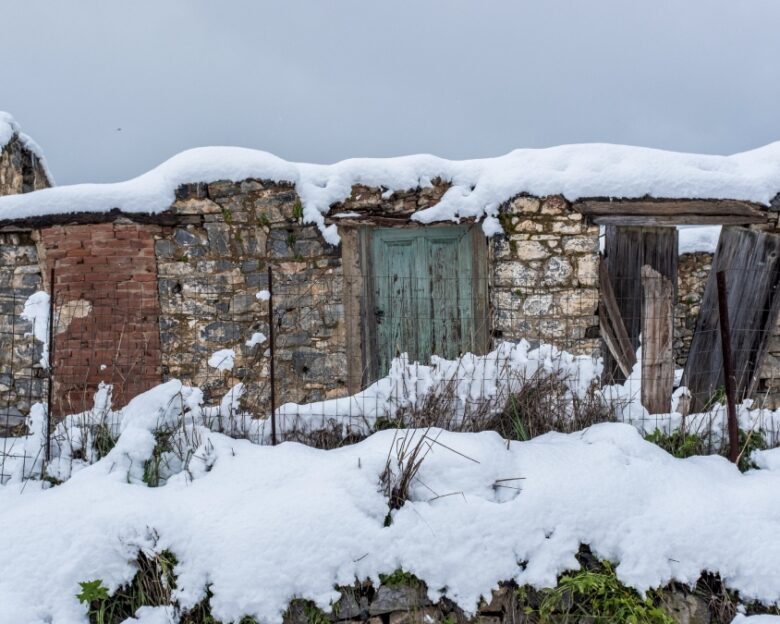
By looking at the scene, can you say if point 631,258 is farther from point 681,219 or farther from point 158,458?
point 158,458

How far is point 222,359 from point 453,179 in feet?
9.05

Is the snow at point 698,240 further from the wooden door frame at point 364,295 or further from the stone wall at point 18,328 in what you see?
the stone wall at point 18,328

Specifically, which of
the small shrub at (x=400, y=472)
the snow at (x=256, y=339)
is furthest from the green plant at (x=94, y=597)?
the snow at (x=256, y=339)

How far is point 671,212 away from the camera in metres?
5.67

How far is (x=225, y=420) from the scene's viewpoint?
147 inches

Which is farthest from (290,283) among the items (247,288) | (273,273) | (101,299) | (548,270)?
(548,270)

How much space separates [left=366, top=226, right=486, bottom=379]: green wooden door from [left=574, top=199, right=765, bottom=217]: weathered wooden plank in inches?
46.1

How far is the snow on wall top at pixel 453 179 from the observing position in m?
5.59

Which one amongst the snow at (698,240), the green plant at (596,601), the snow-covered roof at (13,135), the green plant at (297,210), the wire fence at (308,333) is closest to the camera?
the green plant at (596,601)

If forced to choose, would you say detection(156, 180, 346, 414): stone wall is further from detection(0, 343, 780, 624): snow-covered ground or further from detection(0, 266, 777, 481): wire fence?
detection(0, 343, 780, 624): snow-covered ground

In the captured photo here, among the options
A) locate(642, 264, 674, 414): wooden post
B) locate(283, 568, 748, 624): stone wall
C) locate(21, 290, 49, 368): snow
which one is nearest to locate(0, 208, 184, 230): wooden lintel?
locate(21, 290, 49, 368): snow

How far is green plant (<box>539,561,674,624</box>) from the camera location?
8.95 ft

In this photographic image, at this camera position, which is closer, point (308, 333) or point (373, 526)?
point (373, 526)

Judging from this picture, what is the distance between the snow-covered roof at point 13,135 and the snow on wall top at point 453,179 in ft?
8.21
